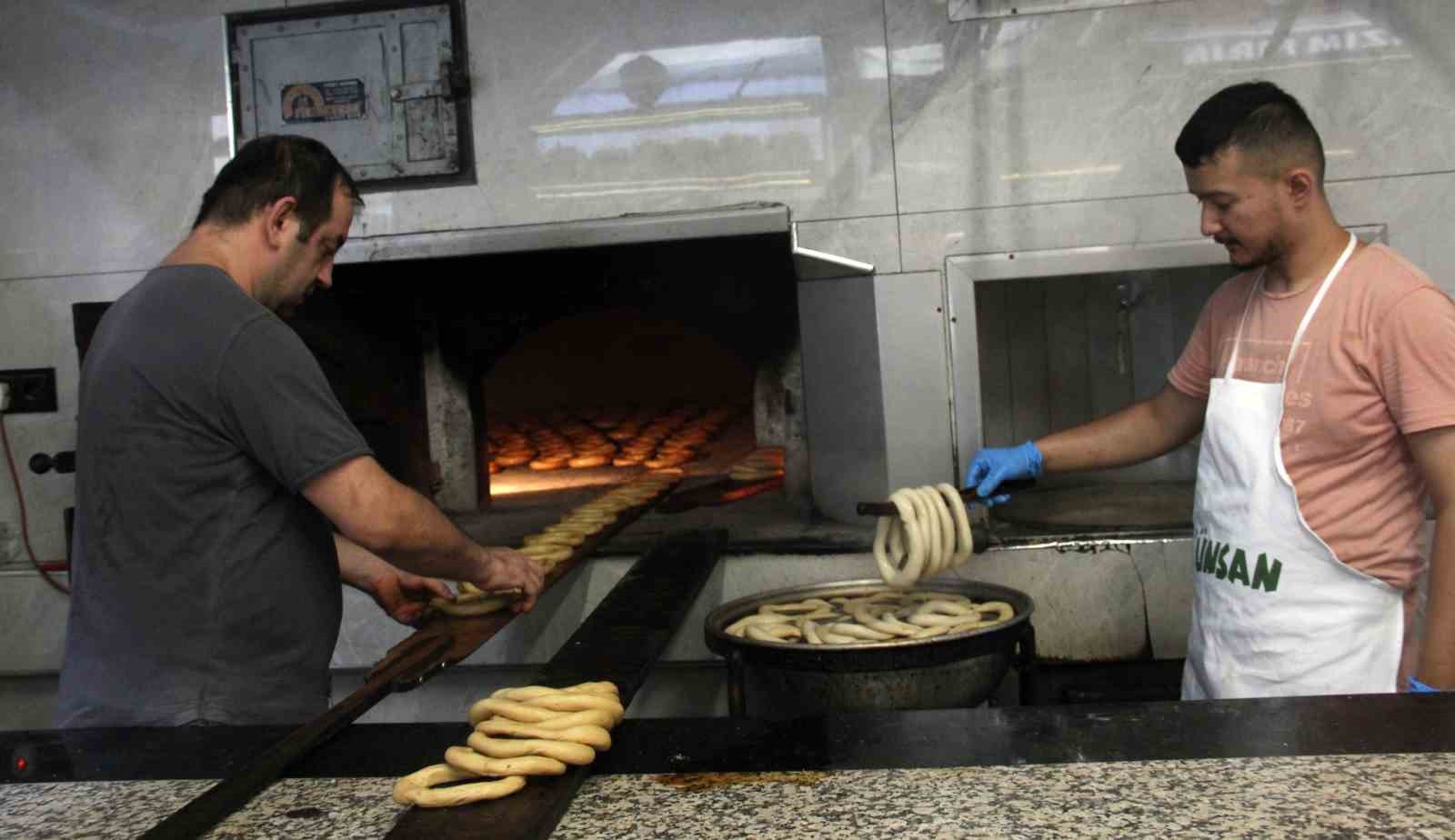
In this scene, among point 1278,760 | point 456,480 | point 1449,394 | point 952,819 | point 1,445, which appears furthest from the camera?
point 456,480

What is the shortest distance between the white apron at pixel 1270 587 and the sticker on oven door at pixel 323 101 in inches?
105

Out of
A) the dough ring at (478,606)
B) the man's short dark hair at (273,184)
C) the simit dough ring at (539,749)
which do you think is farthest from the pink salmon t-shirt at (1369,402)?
the man's short dark hair at (273,184)

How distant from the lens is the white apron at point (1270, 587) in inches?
79.4

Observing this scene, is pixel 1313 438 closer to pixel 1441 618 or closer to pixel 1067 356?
pixel 1441 618

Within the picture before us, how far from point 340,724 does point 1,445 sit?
2.89 m

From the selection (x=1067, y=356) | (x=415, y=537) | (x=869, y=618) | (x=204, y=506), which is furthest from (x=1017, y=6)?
(x=204, y=506)

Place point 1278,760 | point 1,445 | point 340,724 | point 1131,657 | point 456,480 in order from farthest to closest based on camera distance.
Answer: point 456,480
point 1,445
point 1131,657
point 340,724
point 1278,760

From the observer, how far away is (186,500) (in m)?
1.87

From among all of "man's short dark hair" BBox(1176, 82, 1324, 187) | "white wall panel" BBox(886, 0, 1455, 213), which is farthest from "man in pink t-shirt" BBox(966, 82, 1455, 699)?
"white wall panel" BBox(886, 0, 1455, 213)

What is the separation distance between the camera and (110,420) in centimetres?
188

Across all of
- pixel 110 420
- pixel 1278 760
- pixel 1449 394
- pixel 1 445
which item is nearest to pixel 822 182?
pixel 1449 394

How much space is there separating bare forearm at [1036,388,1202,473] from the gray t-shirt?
161 cm

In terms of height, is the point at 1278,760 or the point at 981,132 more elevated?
the point at 981,132

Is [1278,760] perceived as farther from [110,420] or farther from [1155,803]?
[110,420]
